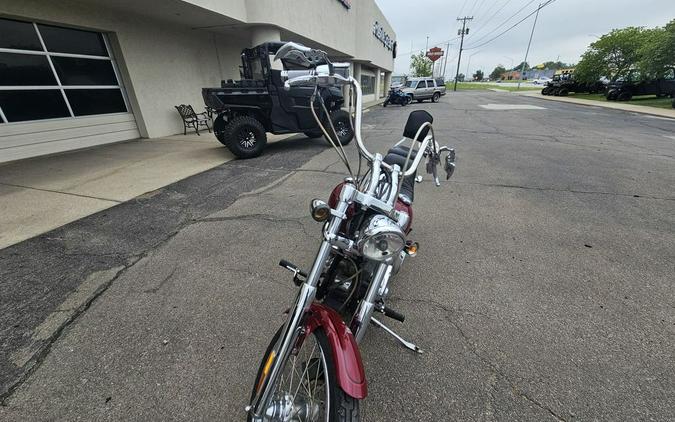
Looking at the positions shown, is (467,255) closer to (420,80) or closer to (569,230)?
(569,230)

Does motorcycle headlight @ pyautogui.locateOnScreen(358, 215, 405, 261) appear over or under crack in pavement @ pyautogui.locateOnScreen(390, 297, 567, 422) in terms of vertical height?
over

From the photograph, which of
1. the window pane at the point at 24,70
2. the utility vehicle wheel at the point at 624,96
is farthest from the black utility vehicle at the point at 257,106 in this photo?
the utility vehicle wheel at the point at 624,96

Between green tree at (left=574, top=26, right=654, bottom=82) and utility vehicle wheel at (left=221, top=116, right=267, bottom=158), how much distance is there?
3122 cm

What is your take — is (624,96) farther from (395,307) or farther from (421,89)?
(395,307)

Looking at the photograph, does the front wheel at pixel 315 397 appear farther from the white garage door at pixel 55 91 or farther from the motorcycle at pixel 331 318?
the white garage door at pixel 55 91

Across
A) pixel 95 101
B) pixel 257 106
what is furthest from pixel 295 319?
pixel 95 101

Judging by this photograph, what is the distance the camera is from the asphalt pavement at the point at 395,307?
1560mm

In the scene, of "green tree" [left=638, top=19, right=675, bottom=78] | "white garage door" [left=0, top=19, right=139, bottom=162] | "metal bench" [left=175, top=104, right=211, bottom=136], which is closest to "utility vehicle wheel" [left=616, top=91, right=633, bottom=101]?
"green tree" [left=638, top=19, right=675, bottom=78]

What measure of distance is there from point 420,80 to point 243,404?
2440 cm

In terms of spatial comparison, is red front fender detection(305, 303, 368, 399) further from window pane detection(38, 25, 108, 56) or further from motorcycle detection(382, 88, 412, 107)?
motorcycle detection(382, 88, 412, 107)

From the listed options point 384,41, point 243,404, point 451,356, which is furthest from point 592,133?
point 384,41

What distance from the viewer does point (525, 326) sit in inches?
79.8

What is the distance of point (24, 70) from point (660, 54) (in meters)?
29.7

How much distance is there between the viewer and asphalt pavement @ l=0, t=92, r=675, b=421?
1560 mm
